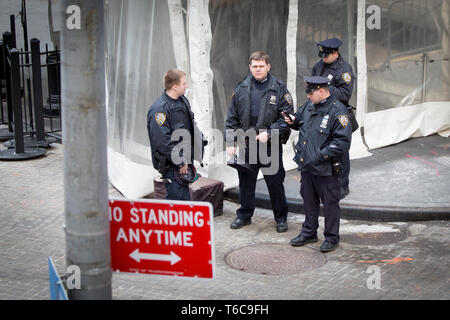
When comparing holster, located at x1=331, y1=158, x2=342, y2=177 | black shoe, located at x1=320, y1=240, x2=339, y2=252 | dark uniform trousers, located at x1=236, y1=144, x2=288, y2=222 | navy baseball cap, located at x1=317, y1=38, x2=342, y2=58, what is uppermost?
navy baseball cap, located at x1=317, y1=38, x2=342, y2=58

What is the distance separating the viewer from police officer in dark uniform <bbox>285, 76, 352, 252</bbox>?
660cm

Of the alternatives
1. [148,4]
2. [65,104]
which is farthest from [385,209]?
[65,104]

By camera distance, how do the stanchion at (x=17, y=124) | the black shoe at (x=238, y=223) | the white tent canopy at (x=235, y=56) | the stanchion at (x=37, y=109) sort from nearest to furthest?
the black shoe at (x=238, y=223), the white tent canopy at (x=235, y=56), the stanchion at (x=17, y=124), the stanchion at (x=37, y=109)

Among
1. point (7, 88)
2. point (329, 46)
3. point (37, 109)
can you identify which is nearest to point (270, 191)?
point (329, 46)

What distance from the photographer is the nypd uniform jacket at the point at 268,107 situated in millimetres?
7316

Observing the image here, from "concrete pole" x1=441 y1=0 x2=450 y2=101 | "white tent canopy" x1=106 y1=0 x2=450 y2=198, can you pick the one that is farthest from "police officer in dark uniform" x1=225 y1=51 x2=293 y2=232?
"concrete pole" x1=441 y1=0 x2=450 y2=101

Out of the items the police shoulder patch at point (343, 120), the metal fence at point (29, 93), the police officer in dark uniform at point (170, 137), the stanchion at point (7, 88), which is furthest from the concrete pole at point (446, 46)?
the stanchion at point (7, 88)

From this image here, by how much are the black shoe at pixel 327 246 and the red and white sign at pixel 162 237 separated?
316 cm

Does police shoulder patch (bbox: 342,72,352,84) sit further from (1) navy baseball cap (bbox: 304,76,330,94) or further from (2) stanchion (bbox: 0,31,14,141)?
(2) stanchion (bbox: 0,31,14,141)

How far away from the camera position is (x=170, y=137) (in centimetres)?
636

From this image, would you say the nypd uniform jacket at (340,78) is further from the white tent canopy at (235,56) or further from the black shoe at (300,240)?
the black shoe at (300,240)

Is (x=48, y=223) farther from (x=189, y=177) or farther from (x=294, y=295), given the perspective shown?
(x=294, y=295)

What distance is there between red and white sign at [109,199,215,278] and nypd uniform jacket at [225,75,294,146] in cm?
357

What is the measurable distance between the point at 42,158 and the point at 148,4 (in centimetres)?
357
